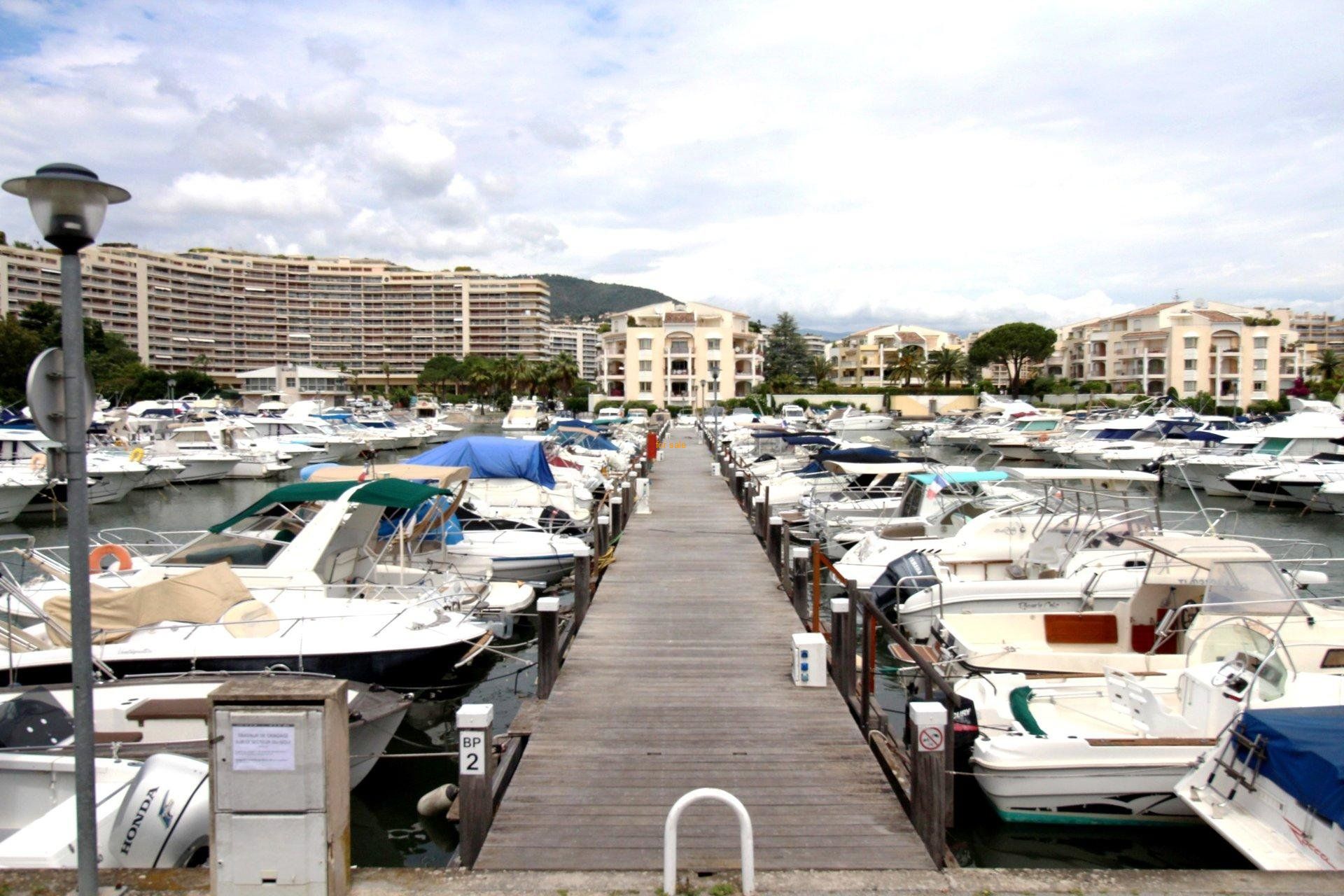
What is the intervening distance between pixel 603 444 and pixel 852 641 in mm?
29429

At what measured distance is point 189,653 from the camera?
10195mm

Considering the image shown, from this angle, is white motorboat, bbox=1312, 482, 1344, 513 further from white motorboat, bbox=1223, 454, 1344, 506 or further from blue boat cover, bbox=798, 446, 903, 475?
blue boat cover, bbox=798, 446, 903, 475

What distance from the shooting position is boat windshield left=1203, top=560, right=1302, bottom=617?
32.2 ft

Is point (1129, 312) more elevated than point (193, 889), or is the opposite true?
point (1129, 312)

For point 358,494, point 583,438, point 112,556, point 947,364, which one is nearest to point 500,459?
point 358,494

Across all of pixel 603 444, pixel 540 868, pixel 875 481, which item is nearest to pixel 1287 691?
pixel 540 868

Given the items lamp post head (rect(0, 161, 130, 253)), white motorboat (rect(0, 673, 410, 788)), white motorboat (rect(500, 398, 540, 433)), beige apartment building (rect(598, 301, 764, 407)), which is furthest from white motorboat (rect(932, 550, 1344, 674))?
beige apartment building (rect(598, 301, 764, 407))

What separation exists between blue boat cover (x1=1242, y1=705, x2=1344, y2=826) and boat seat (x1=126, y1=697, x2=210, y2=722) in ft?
30.7

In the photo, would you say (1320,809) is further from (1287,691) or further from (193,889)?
(193,889)

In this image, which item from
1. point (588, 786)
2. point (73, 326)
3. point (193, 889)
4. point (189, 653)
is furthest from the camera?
point (189, 653)

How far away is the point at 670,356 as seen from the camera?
91438 millimetres

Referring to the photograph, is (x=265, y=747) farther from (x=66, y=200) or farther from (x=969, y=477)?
(x=969, y=477)

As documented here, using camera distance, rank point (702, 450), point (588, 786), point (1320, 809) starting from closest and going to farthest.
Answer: point (1320, 809), point (588, 786), point (702, 450)

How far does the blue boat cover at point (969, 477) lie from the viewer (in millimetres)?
19078
